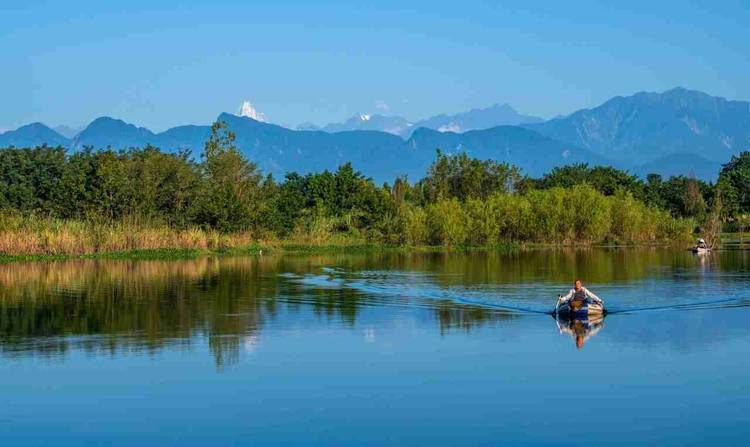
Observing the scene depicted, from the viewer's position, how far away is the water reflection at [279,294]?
21578mm

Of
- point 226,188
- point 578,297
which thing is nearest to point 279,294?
point 578,297

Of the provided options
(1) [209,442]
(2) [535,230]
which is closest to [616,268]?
(2) [535,230]

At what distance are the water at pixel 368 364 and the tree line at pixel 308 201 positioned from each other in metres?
21.2

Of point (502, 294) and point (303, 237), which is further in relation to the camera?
point (303, 237)

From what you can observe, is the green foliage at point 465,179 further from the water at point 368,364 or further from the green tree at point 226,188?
the water at point 368,364

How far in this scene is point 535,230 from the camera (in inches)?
2515

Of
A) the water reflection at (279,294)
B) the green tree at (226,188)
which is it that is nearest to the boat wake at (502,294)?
the water reflection at (279,294)

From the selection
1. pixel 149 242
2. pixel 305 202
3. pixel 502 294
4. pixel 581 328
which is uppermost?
pixel 305 202

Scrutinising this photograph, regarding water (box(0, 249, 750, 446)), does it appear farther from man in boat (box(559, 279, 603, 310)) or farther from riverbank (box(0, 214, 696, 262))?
riverbank (box(0, 214, 696, 262))

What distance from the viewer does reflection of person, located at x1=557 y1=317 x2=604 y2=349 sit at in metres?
21.4

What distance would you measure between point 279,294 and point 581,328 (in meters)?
10.9

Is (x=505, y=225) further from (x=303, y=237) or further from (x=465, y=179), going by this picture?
(x=303, y=237)

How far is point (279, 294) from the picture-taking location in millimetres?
30641

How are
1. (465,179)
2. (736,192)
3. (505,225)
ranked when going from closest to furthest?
(505,225), (465,179), (736,192)
